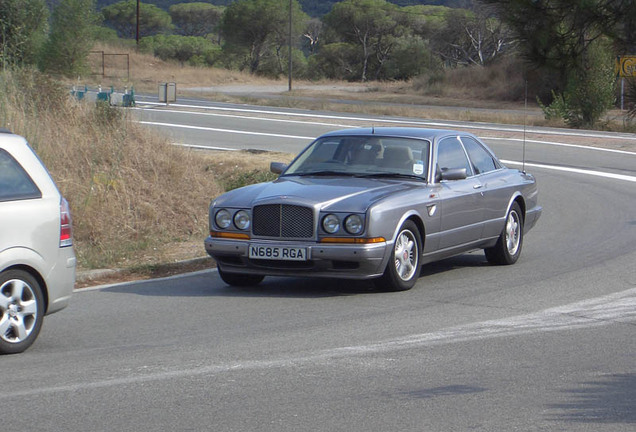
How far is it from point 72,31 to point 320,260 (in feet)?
129

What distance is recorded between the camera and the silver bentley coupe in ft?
31.4

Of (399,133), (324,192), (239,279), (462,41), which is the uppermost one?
(462,41)

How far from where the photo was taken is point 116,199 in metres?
13.9

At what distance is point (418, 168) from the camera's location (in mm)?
10742

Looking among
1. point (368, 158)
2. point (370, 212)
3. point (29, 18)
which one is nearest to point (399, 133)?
point (368, 158)

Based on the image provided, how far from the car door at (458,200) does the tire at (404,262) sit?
586 millimetres

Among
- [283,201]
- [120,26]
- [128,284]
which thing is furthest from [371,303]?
[120,26]

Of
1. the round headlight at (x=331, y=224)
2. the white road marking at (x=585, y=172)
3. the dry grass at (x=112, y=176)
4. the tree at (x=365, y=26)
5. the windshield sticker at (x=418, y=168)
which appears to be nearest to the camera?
the round headlight at (x=331, y=224)

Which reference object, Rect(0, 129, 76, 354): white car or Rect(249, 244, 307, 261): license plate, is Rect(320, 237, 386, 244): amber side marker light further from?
Rect(0, 129, 76, 354): white car

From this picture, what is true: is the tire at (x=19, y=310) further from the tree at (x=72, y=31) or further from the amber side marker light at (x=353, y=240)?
the tree at (x=72, y=31)

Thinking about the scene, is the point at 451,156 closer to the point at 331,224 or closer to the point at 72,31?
the point at 331,224

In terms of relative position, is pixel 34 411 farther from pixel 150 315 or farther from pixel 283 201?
pixel 283 201

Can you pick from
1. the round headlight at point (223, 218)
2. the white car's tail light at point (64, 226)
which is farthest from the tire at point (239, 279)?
the white car's tail light at point (64, 226)

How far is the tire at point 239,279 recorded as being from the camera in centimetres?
1024
